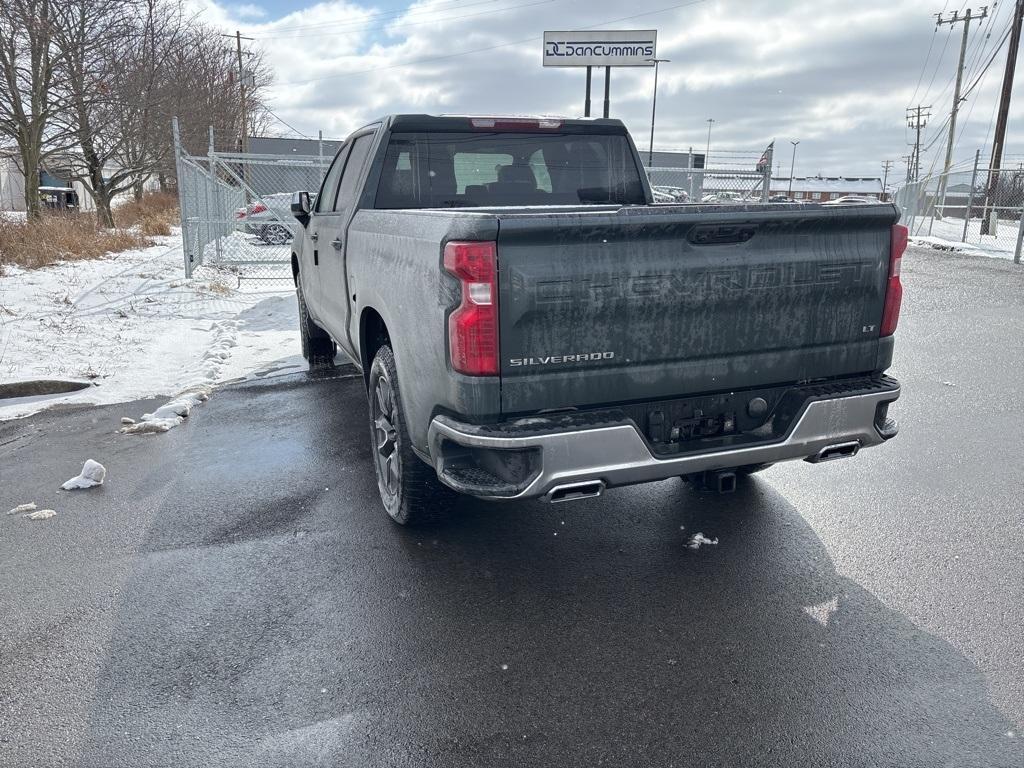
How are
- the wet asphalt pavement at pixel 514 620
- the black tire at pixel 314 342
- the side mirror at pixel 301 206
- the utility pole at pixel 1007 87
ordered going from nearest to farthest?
the wet asphalt pavement at pixel 514 620, the side mirror at pixel 301 206, the black tire at pixel 314 342, the utility pole at pixel 1007 87

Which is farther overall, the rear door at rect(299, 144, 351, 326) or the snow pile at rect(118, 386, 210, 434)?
the snow pile at rect(118, 386, 210, 434)

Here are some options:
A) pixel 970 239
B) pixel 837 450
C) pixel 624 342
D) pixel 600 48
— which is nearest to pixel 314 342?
pixel 624 342

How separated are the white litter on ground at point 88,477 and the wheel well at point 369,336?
6.05 ft

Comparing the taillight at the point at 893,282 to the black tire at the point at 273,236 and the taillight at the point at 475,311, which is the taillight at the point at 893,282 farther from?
the black tire at the point at 273,236

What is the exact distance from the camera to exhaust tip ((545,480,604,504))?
2.94 meters

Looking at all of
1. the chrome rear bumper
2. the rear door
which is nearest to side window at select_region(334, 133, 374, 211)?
the rear door

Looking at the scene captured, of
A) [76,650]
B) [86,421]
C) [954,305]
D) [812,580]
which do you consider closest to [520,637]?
[812,580]

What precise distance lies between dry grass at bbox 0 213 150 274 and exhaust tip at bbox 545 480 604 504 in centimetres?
1271

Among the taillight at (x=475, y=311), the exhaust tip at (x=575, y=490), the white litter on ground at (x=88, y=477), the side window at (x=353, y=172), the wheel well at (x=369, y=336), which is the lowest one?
the white litter on ground at (x=88, y=477)

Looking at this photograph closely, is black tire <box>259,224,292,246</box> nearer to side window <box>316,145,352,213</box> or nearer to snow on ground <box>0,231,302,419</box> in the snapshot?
snow on ground <box>0,231,302,419</box>

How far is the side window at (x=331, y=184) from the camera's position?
18.5 ft

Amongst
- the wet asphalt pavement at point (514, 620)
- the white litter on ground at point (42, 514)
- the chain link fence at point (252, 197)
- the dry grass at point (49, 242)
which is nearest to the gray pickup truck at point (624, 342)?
the wet asphalt pavement at point (514, 620)

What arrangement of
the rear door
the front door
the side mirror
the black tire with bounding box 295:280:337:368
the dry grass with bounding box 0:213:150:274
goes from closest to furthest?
the front door, the rear door, the side mirror, the black tire with bounding box 295:280:337:368, the dry grass with bounding box 0:213:150:274

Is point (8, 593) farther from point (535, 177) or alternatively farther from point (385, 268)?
point (535, 177)
